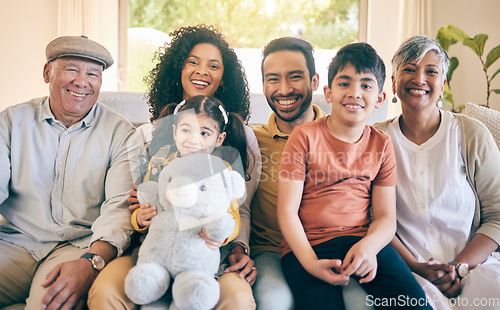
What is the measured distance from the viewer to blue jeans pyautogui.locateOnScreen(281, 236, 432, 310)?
1147mm

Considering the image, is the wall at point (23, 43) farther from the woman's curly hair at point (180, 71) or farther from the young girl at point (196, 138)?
the young girl at point (196, 138)

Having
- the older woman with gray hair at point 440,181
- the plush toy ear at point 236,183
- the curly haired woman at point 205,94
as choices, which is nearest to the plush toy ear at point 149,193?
the curly haired woman at point 205,94

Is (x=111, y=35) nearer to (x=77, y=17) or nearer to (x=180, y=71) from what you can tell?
(x=77, y=17)

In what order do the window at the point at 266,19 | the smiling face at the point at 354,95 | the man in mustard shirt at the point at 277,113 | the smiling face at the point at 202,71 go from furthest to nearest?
the window at the point at 266,19
the smiling face at the point at 202,71
the man in mustard shirt at the point at 277,113
the smiling face at the point at 354,95

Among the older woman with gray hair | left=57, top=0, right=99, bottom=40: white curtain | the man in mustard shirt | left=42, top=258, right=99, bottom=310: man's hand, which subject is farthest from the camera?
left=57, top=0, right=99, bottom=40: white curtain

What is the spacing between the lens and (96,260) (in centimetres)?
127

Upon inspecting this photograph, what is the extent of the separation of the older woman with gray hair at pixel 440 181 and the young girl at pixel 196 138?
62 cm

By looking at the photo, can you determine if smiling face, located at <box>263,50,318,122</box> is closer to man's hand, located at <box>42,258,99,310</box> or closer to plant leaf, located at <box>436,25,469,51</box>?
man's hand, located at <box>42,258,99,310</box>

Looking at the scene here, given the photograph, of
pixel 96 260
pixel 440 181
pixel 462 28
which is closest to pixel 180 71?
pixel 96 260

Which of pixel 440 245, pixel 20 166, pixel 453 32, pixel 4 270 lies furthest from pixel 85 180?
pixel 453 32

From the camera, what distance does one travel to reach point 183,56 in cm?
179

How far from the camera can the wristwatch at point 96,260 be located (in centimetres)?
126

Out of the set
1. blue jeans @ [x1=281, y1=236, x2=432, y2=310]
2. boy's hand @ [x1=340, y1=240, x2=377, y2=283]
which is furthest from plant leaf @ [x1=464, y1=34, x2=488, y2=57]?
boy's hand @ [x1=340, y1=240, x2=377, y2=283]

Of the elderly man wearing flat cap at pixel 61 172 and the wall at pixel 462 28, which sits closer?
the elderly man wearing flat cap at pixel 61 172
